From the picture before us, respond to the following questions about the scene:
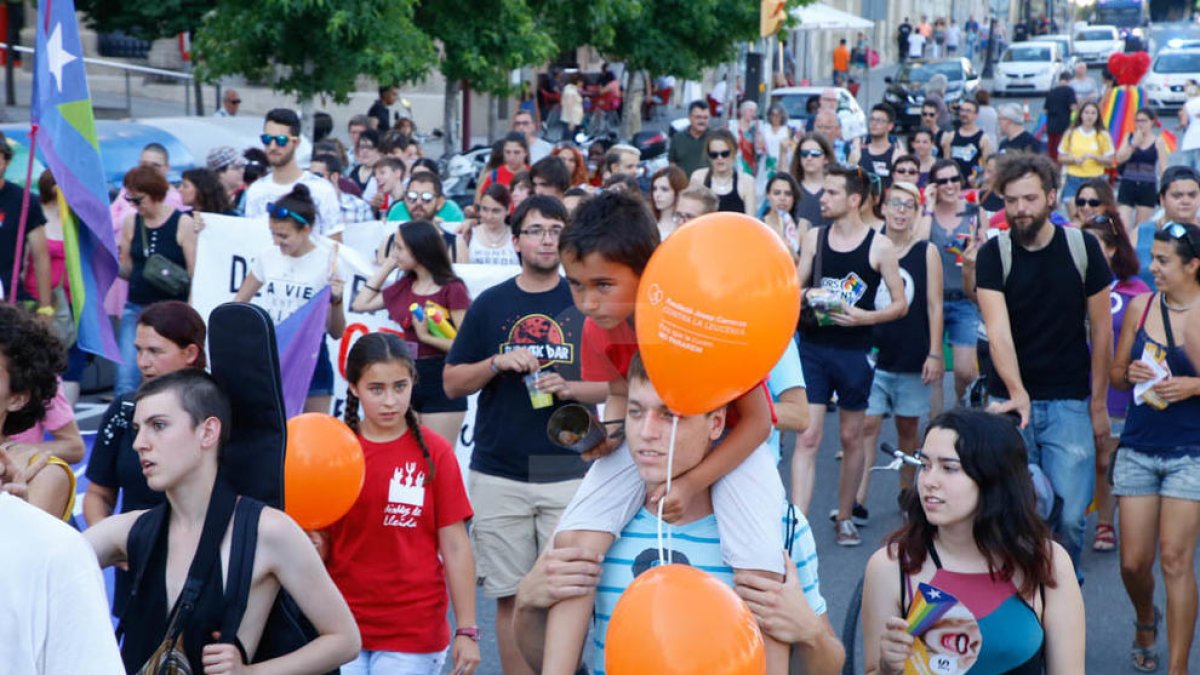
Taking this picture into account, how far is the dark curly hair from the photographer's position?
362 centimetres

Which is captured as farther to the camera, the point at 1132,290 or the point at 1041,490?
the point at 1132,290

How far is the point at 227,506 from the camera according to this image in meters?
3.55

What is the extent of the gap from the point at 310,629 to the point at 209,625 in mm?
Result: 281

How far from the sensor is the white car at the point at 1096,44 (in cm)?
5369

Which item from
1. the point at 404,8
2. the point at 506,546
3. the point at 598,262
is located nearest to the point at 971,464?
the point at 598,262

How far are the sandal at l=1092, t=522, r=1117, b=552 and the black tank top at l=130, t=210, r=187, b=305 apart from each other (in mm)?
5432

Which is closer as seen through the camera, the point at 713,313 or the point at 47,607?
the point at 47,607

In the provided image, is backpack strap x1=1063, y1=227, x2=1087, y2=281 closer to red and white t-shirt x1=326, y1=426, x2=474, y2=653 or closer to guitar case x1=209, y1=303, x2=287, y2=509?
red and white t-shirt x1=326, y1=426, x2=474, y2=653

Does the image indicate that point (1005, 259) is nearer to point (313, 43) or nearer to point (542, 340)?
point (542, 340)

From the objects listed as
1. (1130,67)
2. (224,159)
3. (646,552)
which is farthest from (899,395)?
(1130,67)

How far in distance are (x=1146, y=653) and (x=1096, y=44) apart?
51.3 meters

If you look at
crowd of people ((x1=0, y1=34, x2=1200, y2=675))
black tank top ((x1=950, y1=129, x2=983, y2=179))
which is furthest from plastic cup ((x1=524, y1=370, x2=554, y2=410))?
black tank top ((x1=950, y1=129, x2=983, y2=179))

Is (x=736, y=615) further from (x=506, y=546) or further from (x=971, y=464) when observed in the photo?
(x=506, y=546)

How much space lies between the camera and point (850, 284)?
840 cm
